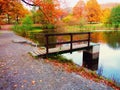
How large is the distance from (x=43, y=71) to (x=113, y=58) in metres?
7.67

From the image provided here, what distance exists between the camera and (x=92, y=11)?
4931cm

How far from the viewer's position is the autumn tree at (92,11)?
49.2 m

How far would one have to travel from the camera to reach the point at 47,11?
41.3 ft

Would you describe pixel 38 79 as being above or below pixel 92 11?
below

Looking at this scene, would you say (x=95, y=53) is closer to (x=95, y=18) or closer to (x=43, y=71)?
(x=43, y=71)

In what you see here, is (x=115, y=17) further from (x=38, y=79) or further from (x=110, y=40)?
(x=38, y=79)

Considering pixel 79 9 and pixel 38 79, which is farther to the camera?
pixel 79 9

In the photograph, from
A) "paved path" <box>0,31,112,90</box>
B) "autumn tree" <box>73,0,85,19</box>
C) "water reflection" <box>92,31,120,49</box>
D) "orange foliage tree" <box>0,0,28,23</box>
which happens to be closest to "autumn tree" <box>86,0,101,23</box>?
"autumn tree" <box>73,0,85,19</box>

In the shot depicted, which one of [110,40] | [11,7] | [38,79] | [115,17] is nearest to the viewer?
[38,79]

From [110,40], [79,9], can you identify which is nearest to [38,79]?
[110,40]

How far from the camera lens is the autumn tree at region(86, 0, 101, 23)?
4922 cm

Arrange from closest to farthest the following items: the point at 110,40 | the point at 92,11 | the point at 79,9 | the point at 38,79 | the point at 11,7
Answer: the point at 38,79 → the point at 11,7 → the point at 110,40 → the point at 92,11 → the point at 79,9

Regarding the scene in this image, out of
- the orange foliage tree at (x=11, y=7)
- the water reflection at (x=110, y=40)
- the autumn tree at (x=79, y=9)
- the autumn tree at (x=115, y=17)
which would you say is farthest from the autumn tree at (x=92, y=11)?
the orange foliage tree at (x=11, y=7)

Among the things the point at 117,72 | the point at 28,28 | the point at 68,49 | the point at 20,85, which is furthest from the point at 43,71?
the point at 28,28
